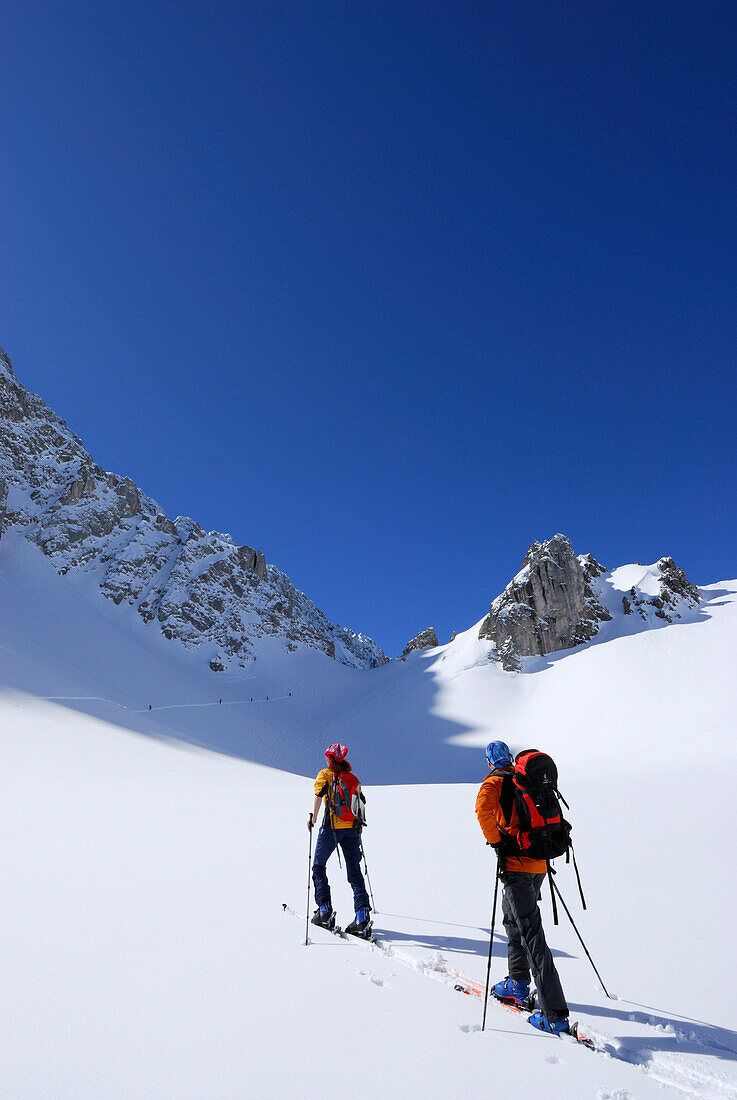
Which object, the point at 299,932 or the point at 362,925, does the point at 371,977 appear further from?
the point at 299,932

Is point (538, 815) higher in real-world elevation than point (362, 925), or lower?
higher

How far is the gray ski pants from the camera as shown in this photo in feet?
11.4

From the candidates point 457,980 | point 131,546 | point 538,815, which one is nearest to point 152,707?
point 131,546

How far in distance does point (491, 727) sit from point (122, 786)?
3795cm

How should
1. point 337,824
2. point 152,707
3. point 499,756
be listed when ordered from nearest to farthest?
1. point 499,756
2. point 337,824
3. point 152,707

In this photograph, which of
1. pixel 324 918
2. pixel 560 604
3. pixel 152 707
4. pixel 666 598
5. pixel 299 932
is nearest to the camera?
pixel 299 932

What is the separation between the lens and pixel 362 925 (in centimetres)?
503

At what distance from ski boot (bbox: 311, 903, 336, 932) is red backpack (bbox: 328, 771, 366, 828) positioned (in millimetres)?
813

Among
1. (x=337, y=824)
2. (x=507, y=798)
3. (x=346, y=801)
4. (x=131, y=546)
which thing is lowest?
(x=337, y=824)

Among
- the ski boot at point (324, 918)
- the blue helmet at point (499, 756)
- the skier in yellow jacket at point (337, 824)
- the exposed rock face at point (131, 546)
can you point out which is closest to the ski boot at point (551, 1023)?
the blue helmet at point (499, 756)

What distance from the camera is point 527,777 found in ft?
12.5

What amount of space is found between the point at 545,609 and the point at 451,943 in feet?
198

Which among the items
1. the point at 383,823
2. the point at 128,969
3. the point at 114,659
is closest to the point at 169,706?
the point at 114,659

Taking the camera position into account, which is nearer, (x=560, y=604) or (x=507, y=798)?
(x=507, y=798)
